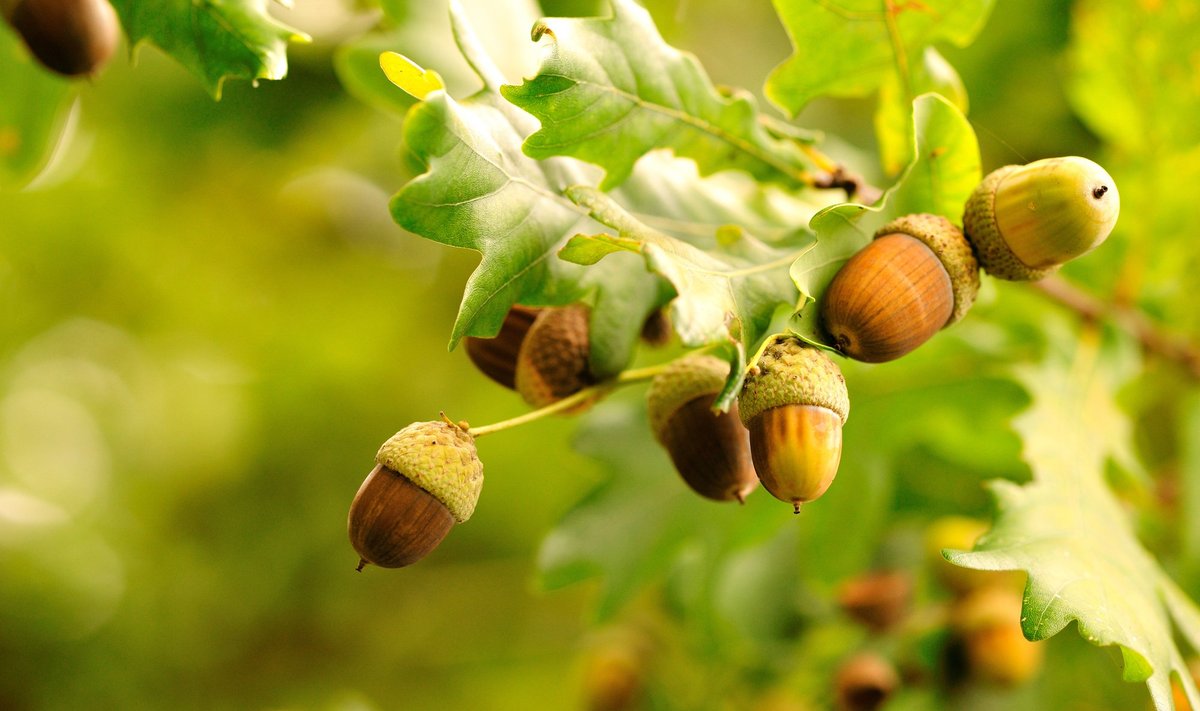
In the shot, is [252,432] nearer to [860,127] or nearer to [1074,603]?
[860,127]

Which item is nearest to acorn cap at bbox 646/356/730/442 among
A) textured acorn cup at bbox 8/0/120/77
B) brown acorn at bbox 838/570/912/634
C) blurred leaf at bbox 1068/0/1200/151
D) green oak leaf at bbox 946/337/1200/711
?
green oak leaf at bbox 946/337/1200/711

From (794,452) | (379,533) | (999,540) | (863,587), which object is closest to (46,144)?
(379,533)

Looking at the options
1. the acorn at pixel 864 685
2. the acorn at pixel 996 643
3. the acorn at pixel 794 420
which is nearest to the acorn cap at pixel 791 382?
the acorn at pixel 794 420

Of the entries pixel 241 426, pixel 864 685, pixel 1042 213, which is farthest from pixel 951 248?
pixel 241 426

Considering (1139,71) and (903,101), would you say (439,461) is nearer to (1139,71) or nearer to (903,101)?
(903,101)

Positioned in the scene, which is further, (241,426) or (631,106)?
(241,426)

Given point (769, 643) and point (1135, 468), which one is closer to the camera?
point (1135, 468)

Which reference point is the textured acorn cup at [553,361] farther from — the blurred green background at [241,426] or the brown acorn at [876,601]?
the blurred green background at [241,426]
